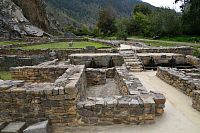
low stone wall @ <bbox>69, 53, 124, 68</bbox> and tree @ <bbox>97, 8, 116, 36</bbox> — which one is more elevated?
tree @ <bbox>97, 8, 116, 36</bbox>

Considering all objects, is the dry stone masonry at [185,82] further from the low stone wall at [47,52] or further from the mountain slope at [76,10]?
the mountain slope at [76,10]

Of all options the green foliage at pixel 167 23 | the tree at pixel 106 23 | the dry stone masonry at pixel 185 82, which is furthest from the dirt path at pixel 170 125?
the tree at pixel 106 23

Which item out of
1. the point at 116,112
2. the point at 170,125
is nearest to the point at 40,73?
the point at 116,112

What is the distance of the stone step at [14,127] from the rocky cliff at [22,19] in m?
36.4

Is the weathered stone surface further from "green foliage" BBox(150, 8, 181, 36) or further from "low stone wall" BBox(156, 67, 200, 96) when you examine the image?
"green foliage" BBox(150, 8, 181, 36)

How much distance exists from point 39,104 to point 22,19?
138 ft

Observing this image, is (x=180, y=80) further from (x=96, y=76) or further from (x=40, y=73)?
(x=40, y=73)

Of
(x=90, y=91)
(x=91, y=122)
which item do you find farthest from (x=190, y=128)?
(x=90, y=91)

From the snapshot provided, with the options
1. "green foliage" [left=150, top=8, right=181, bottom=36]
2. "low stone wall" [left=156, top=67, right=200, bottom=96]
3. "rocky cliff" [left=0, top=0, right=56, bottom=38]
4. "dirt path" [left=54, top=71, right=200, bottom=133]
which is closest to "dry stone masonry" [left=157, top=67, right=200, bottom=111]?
"low stone wall" [left=156, top=67, right=200, bottom=96]

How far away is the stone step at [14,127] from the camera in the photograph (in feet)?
18.9

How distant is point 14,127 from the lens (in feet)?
19.5

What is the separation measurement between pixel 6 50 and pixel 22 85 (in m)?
15.2

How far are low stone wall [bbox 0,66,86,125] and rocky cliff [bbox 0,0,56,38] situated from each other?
36057mm

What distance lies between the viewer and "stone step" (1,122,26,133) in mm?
5769
